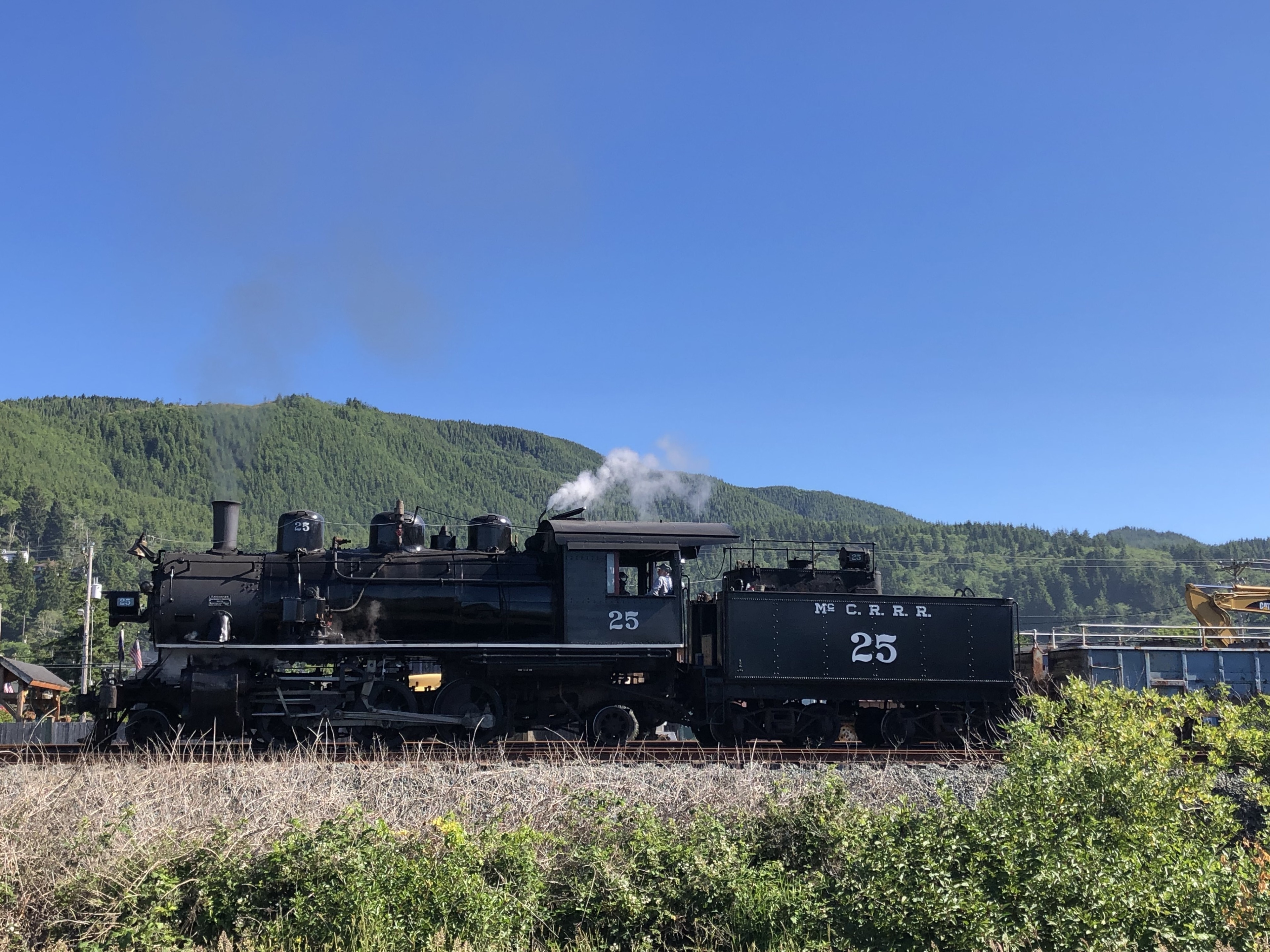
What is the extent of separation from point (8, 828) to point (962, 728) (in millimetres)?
12926

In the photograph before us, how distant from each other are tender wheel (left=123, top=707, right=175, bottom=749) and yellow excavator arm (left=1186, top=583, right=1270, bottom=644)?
27.8 m

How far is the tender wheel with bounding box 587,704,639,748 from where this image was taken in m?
14.6

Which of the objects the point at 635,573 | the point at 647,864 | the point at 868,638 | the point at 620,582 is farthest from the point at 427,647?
the point at 868,638

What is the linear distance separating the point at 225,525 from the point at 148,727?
3222mm

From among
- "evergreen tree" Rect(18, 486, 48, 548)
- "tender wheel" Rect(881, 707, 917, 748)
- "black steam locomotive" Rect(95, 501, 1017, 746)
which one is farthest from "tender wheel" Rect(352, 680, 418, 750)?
"evergreen tree" Rect(18, 486, 48, 548)

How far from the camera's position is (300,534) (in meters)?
15.3

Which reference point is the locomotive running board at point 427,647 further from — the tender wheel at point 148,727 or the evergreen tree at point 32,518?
the evergreen tree at point 32,518

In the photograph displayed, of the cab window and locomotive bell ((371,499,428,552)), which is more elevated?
locomotive bell ((371,499,428,552))

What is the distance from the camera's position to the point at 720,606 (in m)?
15.5

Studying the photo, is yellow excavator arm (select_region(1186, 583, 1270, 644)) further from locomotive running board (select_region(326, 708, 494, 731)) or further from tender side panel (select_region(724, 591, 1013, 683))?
locomotive running board (select_region(326, 708, 494, 731))

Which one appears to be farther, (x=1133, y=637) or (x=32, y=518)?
(x=32, y=518)

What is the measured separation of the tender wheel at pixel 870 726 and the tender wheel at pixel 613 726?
3882mm

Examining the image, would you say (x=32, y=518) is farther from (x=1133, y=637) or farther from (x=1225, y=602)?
(x=1133, y=637)

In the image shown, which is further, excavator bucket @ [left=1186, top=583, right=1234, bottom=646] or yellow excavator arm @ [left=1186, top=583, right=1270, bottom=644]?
excavator bucket @ [left=1186, top=583, right=1234, bottom=646]
